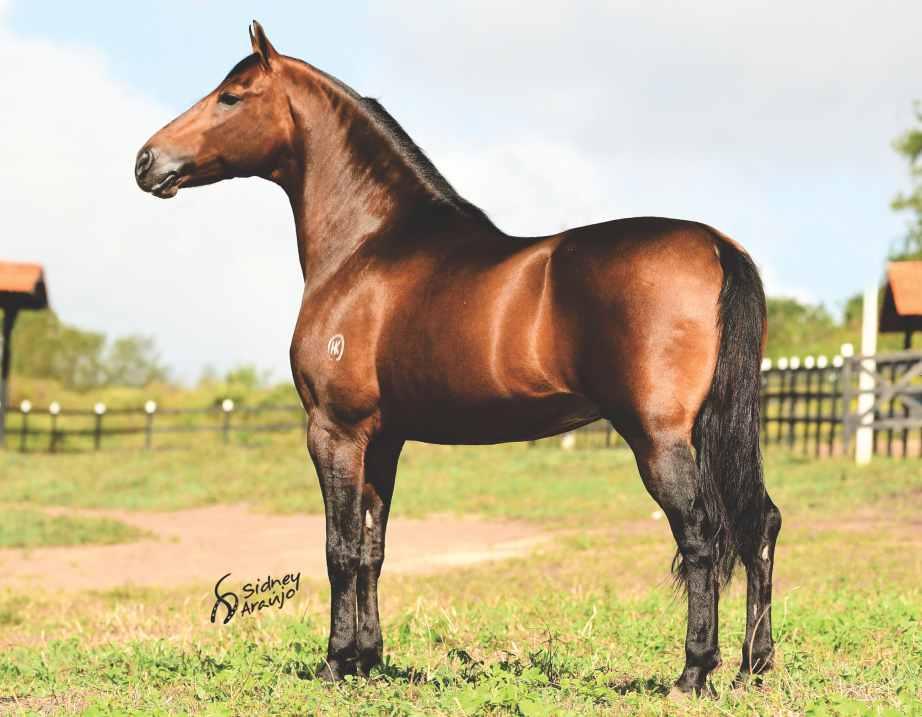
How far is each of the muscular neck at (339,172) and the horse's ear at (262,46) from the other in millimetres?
116

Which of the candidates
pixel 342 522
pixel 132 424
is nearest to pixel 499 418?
pixel 342 522

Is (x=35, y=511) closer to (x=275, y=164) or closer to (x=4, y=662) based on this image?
(x=4, y=662)

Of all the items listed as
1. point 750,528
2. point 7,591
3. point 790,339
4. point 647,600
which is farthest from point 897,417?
point 790,339

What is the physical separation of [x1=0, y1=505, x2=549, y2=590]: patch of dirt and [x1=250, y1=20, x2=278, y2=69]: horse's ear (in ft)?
24.9

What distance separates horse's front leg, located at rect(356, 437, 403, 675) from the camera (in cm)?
536

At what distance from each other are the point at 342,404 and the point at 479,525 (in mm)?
11251

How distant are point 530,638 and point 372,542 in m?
1.58

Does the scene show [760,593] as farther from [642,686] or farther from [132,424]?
[132,424]

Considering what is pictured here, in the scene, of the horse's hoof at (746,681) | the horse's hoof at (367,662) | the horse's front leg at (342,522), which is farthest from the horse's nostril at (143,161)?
the horse's hoof at (746,681)

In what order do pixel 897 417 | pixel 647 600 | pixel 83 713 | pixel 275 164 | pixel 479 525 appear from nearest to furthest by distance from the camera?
pixel 83 713, pixel 275 164, pixel 647 600, pixel 479 525, pixel 897 417

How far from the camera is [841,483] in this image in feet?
56.6

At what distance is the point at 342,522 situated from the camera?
17.2 feet
